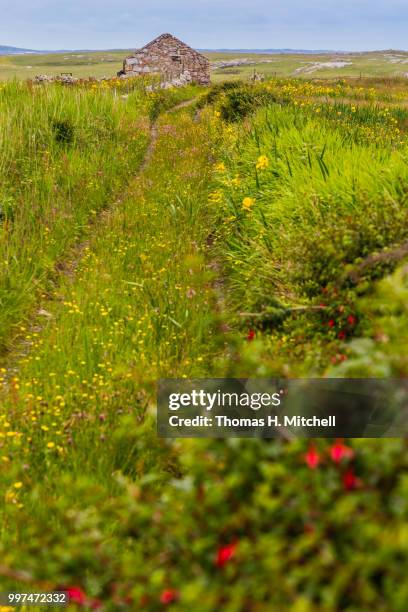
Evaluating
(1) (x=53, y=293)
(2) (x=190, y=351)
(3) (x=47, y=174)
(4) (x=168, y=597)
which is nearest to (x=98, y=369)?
(2) (x=190, y=351)

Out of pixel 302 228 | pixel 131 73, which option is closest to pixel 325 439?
pixel 302 228

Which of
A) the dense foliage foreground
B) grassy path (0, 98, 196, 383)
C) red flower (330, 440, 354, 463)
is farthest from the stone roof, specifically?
red flower (330, 440, 354, 463)

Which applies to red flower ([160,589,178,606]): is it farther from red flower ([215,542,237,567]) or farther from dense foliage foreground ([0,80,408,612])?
red flower ([215,542,237,567])

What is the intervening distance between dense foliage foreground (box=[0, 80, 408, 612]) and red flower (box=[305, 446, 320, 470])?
0.08ft

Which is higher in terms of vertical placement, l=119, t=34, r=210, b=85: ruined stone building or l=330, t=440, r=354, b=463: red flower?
l=119, t=34, r=210, b=85: ruined stone building

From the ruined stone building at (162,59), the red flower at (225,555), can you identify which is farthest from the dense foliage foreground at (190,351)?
the ruined stone building at (162,59)

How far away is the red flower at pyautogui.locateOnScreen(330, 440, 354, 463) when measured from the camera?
1667 millimetres

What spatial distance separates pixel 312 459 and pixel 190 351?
3564 millimetres

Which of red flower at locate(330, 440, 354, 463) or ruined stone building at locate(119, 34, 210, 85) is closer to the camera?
red flower at locate(330, 440, 354, 463)

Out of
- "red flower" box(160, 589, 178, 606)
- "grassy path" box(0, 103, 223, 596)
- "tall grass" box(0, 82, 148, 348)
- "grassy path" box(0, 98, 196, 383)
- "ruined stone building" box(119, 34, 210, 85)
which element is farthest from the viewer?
"ruined stone building" box(119, 34, 210, 85)

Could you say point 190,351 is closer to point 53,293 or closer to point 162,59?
point 53,293

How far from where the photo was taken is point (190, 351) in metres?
5.20

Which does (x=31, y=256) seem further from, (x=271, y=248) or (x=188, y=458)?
(x=188, y=458)

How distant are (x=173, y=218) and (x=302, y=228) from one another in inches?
147
